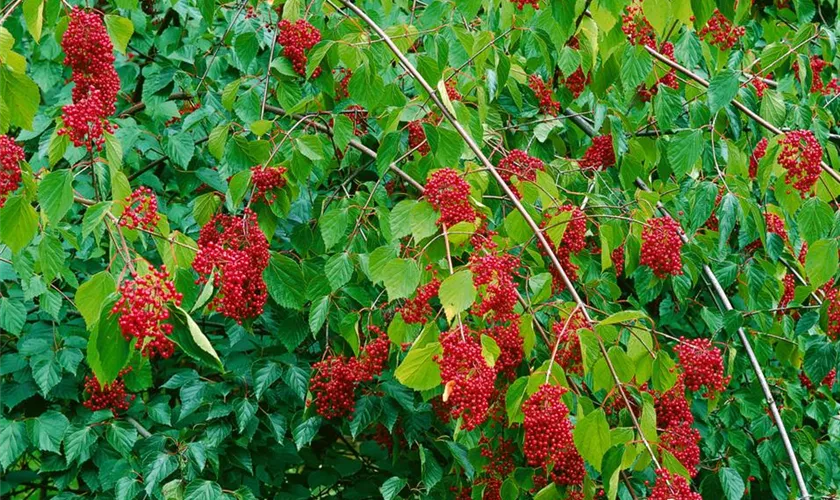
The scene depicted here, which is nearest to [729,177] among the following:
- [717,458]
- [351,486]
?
[717,458]

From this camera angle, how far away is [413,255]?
277 cm

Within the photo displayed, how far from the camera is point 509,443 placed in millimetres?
2850

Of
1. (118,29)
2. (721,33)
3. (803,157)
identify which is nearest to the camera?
(118,29)

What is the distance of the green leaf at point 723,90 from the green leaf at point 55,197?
1.81 meters

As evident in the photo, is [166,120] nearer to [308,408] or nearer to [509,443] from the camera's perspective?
[308,408]

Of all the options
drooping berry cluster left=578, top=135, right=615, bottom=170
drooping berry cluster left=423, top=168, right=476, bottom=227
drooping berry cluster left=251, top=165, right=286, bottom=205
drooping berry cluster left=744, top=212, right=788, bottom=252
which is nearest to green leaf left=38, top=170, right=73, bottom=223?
drooping berry cluster left=251, top=165, right=286, bottom=205

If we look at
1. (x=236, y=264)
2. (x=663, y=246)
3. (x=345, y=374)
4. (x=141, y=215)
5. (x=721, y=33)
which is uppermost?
(x=141, y=215)

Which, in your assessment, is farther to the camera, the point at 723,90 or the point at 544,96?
the point at 544,96

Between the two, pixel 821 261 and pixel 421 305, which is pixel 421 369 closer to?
pixel 421 305

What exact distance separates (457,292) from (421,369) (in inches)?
7.1

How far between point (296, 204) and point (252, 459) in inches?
36.1

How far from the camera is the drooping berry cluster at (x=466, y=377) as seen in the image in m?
2.07

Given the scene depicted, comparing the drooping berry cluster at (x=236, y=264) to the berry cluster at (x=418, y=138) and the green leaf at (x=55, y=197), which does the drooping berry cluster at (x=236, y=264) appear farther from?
the berry cluster at (x=418, y=138)

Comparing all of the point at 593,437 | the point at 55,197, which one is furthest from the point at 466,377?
the point at 55,197
